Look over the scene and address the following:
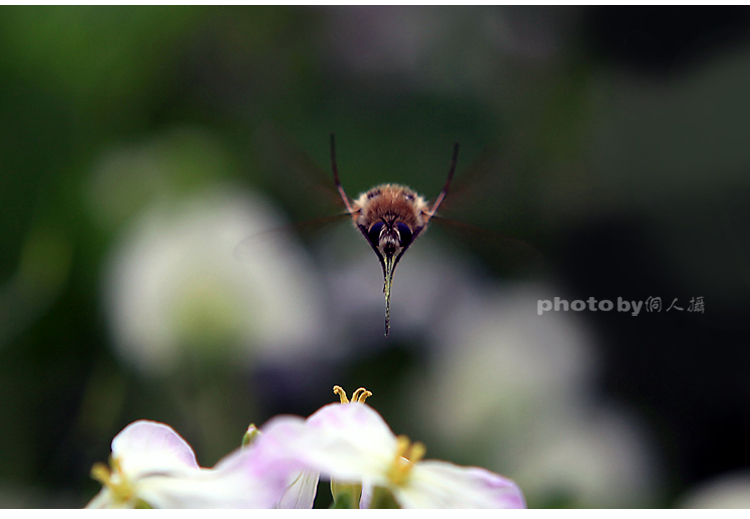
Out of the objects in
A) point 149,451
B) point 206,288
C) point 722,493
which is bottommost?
point 722,493

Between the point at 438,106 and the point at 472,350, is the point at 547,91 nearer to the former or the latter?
the point at 438,106

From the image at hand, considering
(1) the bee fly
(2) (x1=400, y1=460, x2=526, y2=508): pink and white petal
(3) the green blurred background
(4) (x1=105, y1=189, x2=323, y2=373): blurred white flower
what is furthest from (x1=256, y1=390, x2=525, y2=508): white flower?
(4) (x1=105, y1=189, x2=323, y2=373): blurred white flower

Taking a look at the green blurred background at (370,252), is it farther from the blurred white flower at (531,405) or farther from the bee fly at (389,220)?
the bee fly at (389,220)

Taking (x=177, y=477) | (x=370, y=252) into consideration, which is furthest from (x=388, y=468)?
(x=370, y=252)

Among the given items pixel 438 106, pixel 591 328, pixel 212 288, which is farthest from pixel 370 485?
pixel 438 106

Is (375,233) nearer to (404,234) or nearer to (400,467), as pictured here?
(404,234)

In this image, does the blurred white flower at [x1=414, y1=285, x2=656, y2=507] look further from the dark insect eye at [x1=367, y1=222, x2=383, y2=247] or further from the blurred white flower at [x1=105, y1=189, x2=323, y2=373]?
the dark insect eye at [x1=367, y1=222, x2=383, y2=247]
